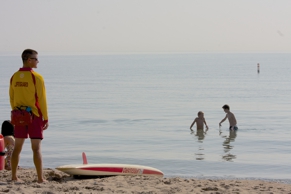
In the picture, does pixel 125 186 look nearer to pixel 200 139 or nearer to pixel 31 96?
pixel 31 96

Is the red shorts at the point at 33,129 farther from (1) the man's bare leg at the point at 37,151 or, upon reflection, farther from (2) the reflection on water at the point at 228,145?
(2) the reflection on water at the point at 228,145

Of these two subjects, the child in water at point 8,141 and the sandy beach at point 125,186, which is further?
the child in water at point 8,141

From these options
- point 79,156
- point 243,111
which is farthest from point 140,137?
point 243,111

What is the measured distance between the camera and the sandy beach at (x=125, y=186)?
6789 millimetres

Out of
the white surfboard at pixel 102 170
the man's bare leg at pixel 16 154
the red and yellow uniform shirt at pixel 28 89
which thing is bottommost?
the white surfboard at pixel 102 170

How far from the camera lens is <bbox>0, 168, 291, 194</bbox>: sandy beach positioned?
6.79m

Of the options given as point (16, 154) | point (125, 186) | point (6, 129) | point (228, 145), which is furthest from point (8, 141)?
point (228, 145)

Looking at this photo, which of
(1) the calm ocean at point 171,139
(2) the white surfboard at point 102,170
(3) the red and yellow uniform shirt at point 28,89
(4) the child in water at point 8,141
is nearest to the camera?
(3) the red and yellow uniform shirt at point 28,89

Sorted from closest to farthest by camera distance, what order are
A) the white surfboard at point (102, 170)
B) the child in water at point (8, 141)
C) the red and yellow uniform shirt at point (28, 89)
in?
the red and yellow uniform shirt at point (28, 89) → the white surfboard at point (102, 170) → the child in water at point (8, 141)

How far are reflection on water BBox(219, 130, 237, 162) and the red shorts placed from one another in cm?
770

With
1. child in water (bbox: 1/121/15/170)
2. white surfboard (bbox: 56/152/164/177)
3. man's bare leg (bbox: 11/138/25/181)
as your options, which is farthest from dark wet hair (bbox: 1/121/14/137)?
man's bare leg (bbox: 11/138/25/181)

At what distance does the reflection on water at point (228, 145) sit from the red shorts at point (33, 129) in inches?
303

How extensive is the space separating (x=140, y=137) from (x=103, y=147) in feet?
9.67

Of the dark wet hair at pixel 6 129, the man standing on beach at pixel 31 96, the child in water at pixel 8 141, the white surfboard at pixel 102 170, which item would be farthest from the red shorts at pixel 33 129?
the dark wet hair at pixel 6 129
